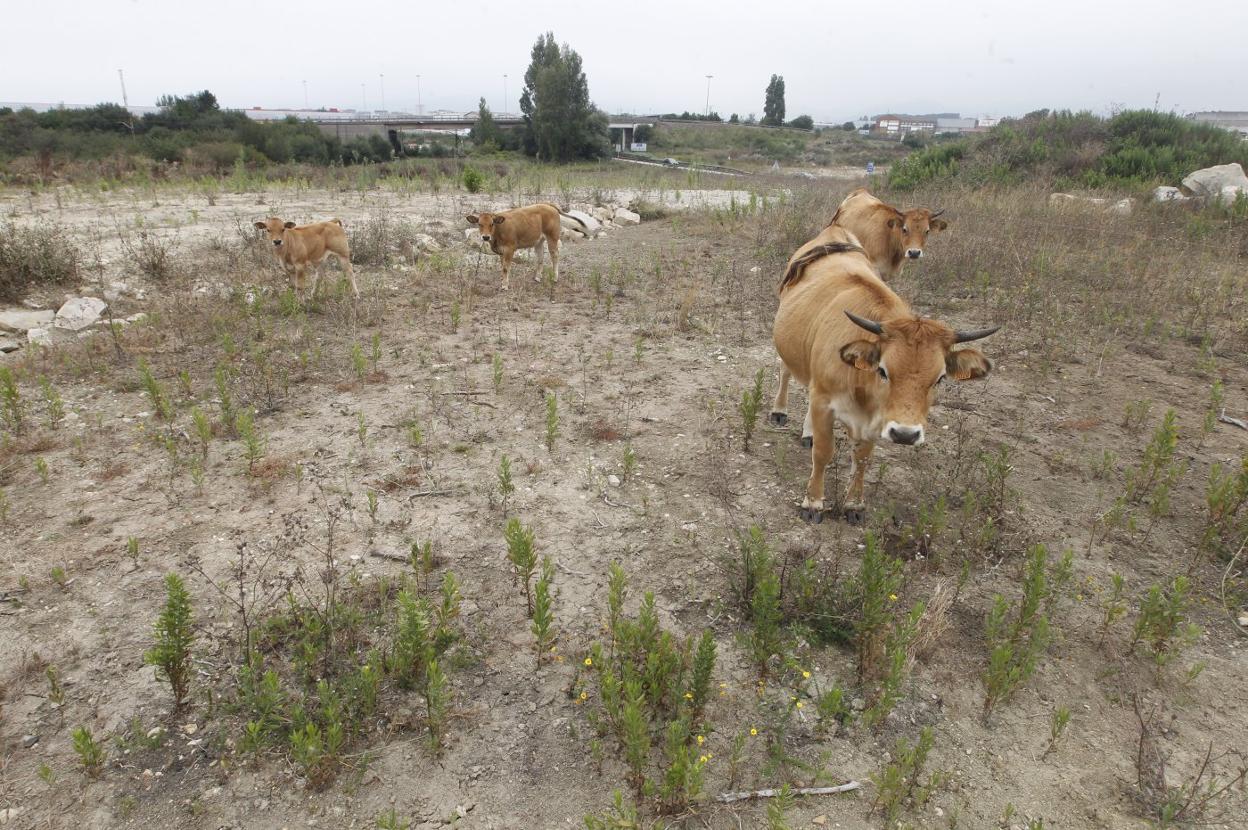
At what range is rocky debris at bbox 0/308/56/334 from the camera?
321 inches

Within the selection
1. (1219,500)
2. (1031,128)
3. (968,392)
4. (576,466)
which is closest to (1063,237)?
(968,392)

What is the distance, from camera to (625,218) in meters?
17.6

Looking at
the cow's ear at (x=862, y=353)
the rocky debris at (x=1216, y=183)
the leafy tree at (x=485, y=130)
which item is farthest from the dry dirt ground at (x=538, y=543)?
the leafy tree at (x=485, y=130)

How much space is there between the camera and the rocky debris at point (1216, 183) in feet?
49.8

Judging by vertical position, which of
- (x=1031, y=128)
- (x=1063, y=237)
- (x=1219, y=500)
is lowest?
(x=1219, y=500)

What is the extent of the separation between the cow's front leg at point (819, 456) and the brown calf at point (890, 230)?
5.14 metres

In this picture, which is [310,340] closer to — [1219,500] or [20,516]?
[20,516]

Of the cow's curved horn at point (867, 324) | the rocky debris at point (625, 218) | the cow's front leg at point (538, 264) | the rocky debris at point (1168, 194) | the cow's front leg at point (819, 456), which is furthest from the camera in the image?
the rocky debris at point (625, 218)

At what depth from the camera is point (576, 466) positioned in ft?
18.9

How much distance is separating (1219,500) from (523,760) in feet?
16.3

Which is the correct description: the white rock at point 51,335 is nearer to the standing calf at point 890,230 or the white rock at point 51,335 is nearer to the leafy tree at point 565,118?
the standing calf at point 890,230

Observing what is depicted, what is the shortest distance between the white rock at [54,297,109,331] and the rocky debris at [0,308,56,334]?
0.15 m

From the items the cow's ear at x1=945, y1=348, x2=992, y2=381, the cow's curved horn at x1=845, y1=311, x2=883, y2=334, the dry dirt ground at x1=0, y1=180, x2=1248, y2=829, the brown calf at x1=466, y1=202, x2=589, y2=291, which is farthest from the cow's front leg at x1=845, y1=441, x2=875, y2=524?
the brown calf at x1=466, y1=202, x2=589, y2=291

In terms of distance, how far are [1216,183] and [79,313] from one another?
2261cm
